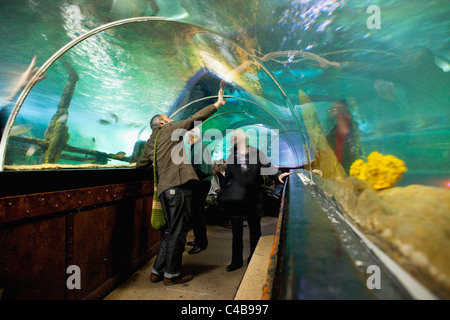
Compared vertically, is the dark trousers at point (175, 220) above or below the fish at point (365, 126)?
below

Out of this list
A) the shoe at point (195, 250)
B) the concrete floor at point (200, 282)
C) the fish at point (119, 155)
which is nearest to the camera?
the concrete floor at point (200, 282)

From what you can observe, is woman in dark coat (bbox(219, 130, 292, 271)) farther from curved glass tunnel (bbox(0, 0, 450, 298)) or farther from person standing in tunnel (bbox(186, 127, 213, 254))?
person standing in tunnel (bbox(186, 127, 213, 254))

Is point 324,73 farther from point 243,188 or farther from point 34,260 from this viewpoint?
point 34,260

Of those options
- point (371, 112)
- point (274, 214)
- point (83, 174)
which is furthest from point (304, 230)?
point (274, 214)

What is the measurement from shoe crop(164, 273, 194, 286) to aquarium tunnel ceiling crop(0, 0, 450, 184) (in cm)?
275

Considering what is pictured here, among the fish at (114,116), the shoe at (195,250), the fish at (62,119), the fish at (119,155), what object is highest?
the fish at (114,116)

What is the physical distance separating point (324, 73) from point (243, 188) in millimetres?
1938

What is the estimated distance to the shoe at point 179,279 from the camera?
2.77 m

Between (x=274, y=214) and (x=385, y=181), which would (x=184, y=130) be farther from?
(x=274, y=214)

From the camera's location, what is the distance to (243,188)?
3121mm

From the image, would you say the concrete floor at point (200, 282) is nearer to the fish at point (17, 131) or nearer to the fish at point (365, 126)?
the fish at point (365, 126)

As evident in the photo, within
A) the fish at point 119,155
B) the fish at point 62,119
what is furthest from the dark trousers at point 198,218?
the fish at point 119,155

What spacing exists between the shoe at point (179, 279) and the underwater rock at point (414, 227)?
9.00ft

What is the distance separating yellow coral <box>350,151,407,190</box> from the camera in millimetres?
746
